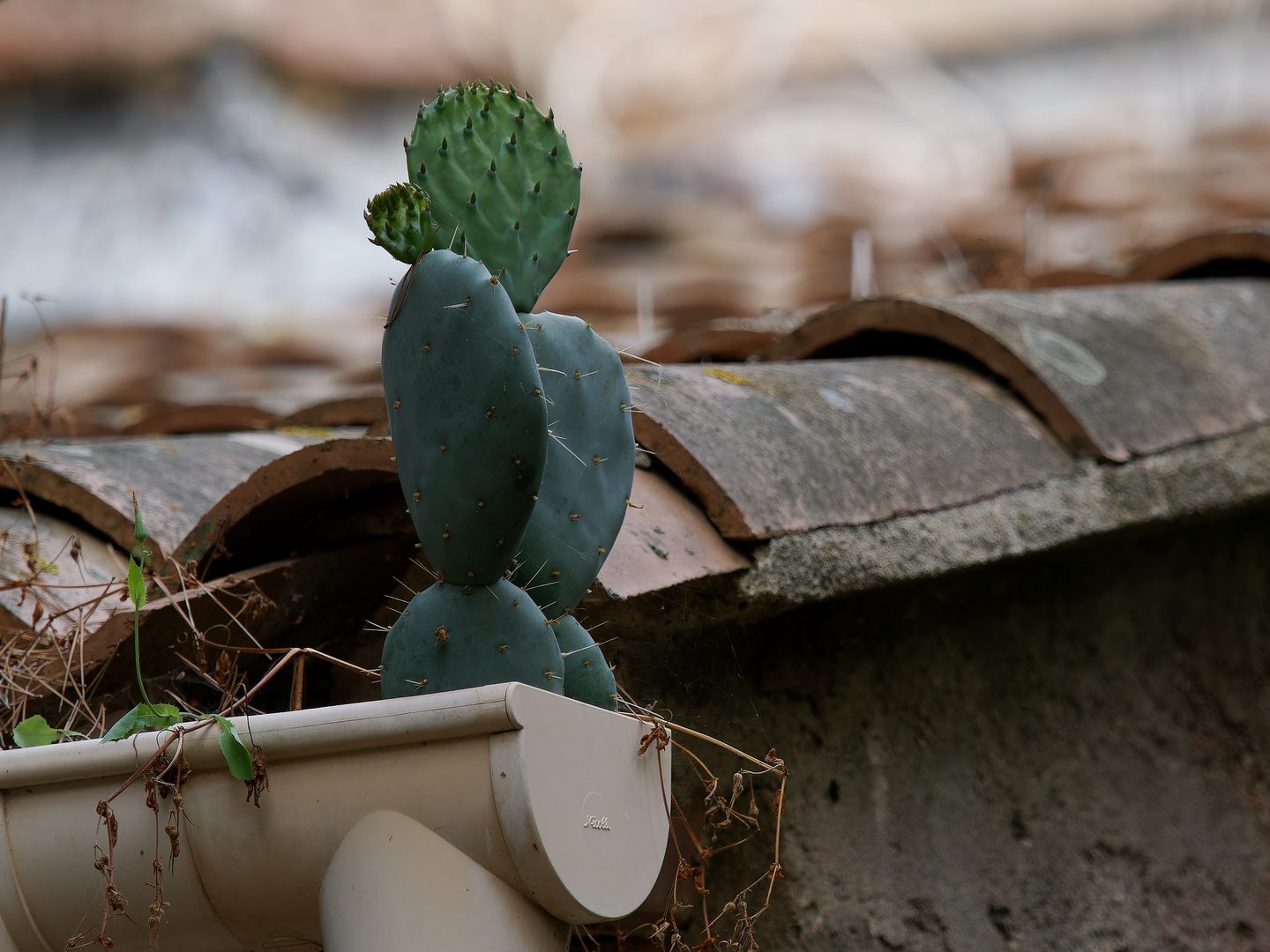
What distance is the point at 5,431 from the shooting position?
2.52 meters

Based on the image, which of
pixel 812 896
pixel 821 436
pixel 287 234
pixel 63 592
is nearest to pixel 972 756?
pixel 812 896

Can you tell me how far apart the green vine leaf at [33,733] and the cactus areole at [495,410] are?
508 mm

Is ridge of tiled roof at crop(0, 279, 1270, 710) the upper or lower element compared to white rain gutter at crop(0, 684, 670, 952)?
upper

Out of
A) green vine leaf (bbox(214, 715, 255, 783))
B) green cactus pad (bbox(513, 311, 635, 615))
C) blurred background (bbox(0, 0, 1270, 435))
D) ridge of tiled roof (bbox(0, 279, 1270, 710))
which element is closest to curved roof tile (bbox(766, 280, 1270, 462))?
ridge of tiled roof (bbox(0, 279, 1270, 710))

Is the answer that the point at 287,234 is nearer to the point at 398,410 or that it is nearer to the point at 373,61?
the point at 373,61

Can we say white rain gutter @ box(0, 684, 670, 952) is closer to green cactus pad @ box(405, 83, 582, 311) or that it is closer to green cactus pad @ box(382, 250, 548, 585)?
green cactus pad @ box(382, 250, 548, 585)

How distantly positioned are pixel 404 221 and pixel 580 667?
457 millimetres

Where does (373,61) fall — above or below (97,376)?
above

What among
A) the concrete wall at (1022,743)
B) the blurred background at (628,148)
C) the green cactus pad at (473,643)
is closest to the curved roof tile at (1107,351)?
the concrete wall at (1022,743)

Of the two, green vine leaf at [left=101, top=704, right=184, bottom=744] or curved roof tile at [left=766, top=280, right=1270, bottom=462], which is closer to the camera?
green vine leaf at [left=101, top=704, right=184, bottom=744]

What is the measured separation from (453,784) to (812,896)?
883 millimetres

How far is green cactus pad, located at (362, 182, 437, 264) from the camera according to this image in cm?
116

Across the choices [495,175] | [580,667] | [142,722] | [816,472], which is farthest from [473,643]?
[816,472]

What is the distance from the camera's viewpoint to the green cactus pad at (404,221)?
116cm
